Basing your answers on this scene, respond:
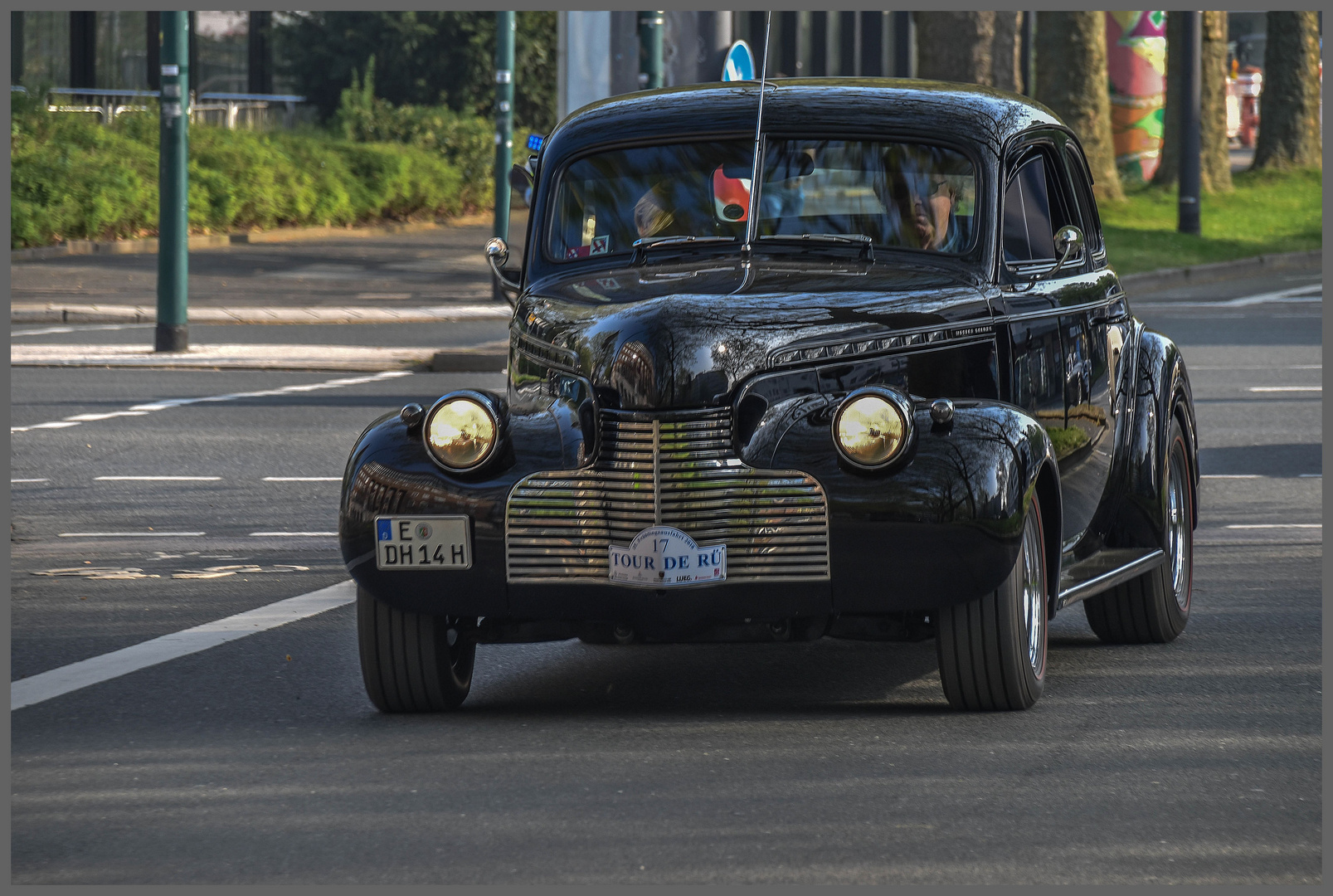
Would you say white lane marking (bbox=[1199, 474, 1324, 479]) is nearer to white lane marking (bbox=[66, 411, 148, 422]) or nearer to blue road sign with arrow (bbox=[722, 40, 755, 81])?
blue road sign with arrow (bbox=[722, 40, 755, 81])

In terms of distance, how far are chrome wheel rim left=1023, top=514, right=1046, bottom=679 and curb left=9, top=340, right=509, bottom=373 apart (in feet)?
42.9

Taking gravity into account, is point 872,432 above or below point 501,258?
below

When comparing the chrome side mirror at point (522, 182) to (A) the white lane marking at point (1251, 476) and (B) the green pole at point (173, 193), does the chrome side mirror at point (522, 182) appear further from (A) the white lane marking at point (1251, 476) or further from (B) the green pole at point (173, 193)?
(B) the green pole at point (173, 193)

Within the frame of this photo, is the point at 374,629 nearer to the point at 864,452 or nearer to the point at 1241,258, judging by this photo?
the point at 864,452

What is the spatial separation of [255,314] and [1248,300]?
39.6ft

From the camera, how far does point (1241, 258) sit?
33156mm

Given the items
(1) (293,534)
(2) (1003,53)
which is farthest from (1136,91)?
(1) (293,534)

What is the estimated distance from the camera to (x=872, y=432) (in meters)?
6.08

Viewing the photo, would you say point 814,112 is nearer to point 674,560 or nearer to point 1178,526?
point 674,560

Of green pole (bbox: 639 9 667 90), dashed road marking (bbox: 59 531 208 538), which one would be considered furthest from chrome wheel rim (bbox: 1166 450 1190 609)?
green pole (bbox: 639 9 667 90)

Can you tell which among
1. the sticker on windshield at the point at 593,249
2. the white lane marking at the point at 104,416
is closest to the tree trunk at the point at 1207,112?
the white lane marking at the point at 104,416

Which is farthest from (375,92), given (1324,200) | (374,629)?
(374,629)

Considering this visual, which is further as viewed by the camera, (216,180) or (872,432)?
(216,180)

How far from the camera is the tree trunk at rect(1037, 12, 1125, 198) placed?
125ft
